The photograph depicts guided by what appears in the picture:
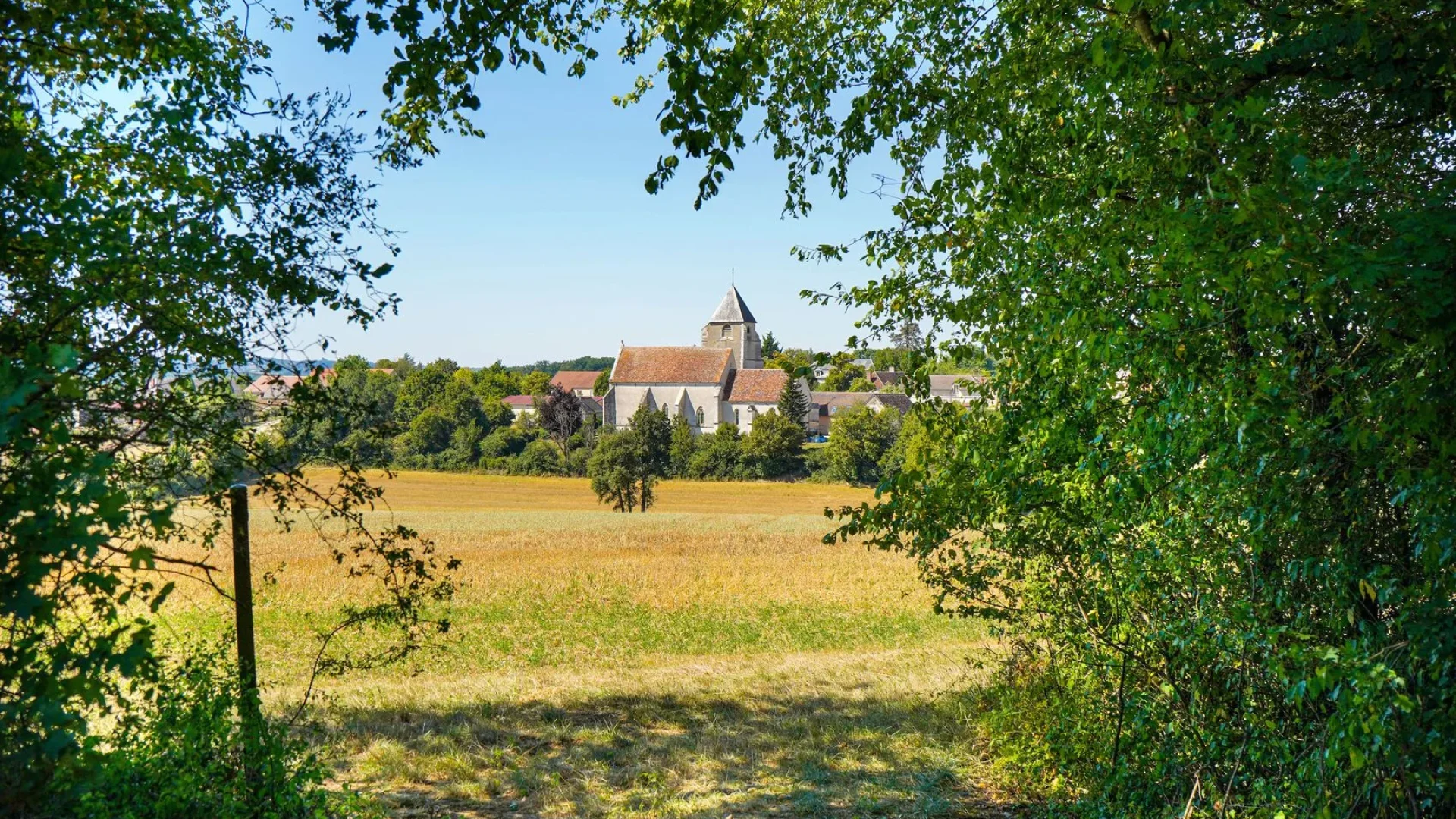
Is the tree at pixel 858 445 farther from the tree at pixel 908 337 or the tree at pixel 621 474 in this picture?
the tree at pixel 908 337

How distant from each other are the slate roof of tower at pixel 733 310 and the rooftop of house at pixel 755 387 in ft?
42.5

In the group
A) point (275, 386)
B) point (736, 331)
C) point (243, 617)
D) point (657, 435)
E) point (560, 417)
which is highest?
point (736, 331)

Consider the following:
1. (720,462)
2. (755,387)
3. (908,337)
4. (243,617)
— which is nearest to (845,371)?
(908,337)

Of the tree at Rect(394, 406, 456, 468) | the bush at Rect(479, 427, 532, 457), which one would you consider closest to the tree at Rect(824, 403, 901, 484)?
the bush at Rect(479, 427, 532, 457)

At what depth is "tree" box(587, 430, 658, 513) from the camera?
42656 mm

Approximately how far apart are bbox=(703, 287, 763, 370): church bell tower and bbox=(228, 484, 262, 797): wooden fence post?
89.9 m

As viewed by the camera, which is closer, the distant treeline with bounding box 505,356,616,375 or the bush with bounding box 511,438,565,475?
the bush with bounding box 511,438,565,475

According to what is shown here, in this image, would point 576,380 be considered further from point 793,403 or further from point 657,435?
point 657,435

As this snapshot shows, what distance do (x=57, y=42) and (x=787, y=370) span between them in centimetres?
419

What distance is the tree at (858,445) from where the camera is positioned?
6000 centimetres

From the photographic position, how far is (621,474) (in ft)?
139

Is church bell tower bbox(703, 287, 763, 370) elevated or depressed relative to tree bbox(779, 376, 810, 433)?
elevated

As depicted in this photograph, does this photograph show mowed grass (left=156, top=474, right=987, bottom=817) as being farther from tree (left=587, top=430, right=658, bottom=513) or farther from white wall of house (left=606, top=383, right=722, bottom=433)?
white wall of house (left=606, top=383, right=722, bottom=433)

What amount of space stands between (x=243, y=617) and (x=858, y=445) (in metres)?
55.4
